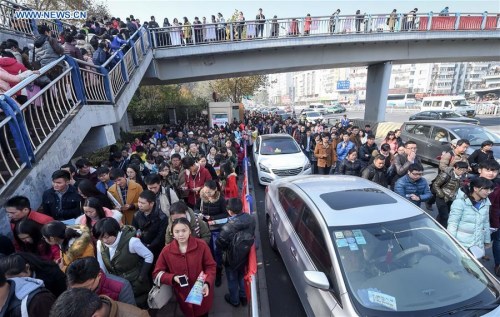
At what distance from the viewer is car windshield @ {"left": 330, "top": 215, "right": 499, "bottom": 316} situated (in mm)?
2061

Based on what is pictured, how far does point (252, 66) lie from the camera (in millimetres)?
14867

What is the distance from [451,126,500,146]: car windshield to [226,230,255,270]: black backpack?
28.0 ft

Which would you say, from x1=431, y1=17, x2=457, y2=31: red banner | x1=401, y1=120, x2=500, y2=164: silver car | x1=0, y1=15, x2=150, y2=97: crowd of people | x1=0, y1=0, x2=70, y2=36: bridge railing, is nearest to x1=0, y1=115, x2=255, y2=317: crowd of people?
x1=0, y1=15, x2=150, y2=97: crowd of people

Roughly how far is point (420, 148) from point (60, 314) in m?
11.0

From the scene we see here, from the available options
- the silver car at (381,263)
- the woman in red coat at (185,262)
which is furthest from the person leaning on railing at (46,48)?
the silver car at (381,263)

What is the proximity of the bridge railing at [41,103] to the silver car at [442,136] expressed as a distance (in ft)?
32.4

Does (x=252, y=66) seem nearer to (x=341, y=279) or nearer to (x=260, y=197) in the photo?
(x=260, y=197)

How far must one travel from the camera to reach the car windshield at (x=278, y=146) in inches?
321

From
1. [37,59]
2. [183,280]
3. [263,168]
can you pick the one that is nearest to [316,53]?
[263,168]

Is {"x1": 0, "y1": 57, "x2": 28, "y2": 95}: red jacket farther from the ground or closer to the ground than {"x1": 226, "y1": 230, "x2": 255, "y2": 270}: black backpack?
farther from the ground

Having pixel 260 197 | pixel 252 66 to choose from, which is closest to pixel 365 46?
pixel 252 66

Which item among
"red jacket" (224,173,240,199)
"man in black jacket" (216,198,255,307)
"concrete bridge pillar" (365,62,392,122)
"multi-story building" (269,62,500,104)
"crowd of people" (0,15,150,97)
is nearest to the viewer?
"man in black jacket" (216,198,255,307)

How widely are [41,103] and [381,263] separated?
5.33 meters

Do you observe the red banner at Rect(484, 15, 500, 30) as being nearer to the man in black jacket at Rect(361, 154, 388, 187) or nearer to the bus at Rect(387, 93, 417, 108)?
the man in black jacket at Rect(361, 154, 388, 187)
